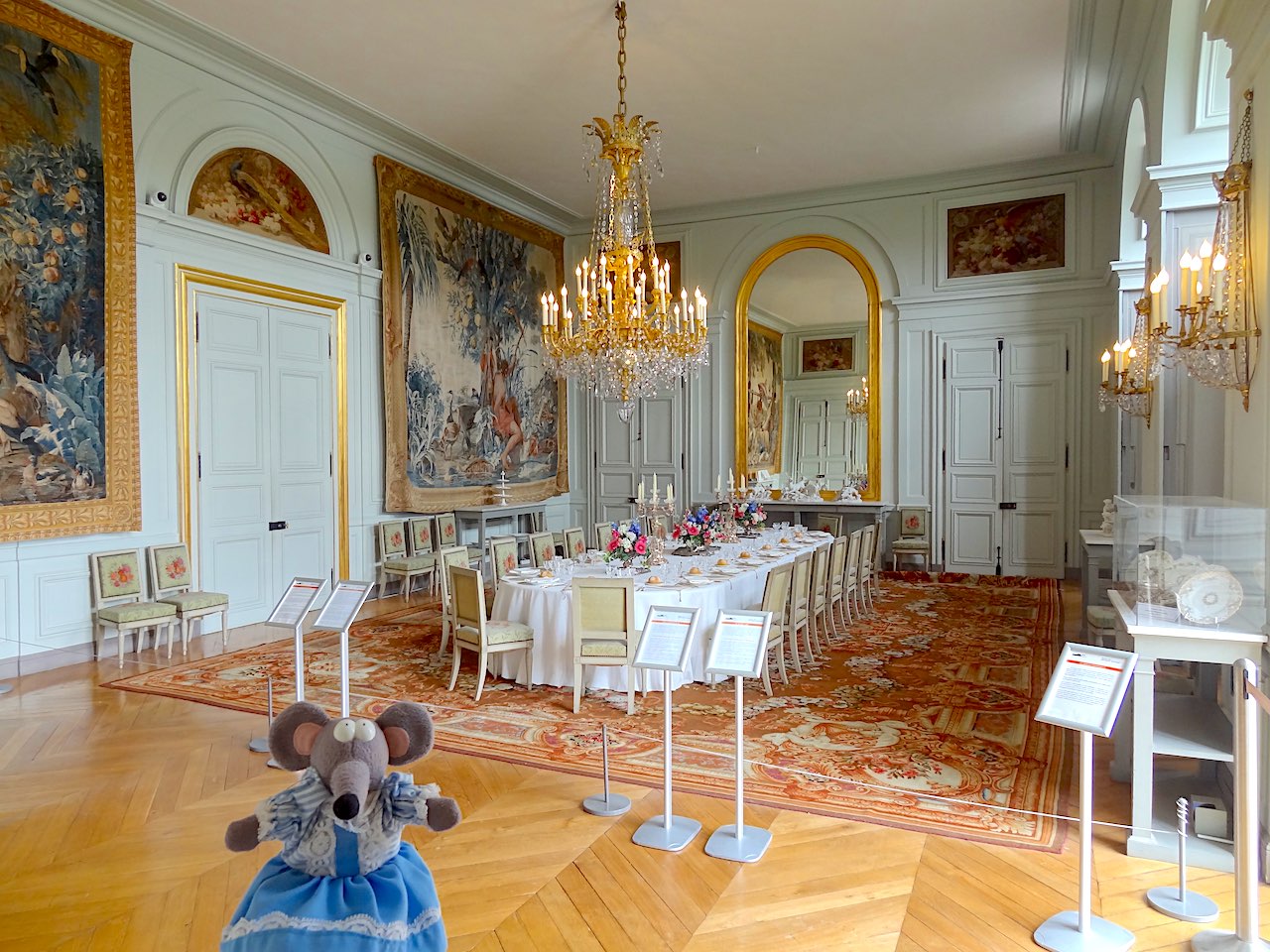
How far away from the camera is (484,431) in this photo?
11.5 metres

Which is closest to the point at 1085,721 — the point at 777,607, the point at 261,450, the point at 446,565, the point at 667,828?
the point at 667,828

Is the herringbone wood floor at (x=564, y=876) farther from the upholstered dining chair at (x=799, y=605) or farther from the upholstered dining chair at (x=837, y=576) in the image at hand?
the upholstered dining chair at (x=837, y=576)

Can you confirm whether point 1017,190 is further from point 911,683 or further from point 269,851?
point 269,851

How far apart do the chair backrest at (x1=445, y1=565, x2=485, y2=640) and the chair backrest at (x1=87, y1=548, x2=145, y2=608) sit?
9.10ft

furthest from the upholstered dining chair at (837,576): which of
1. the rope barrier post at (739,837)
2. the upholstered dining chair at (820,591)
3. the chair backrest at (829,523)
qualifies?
the rope barrier post at (739,837)

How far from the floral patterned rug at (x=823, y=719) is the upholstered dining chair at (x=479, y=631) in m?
0.19

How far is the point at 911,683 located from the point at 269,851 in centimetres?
433

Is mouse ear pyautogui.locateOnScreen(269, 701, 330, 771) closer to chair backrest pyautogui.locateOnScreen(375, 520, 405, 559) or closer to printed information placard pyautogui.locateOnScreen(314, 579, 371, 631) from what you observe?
printed information placard pyautogui.locateOnScreen(314, 579, 371, 631)

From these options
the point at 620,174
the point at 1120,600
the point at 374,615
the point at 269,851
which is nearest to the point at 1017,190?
the point at 620,174

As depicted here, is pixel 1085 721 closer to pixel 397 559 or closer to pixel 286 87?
pixel 397 559

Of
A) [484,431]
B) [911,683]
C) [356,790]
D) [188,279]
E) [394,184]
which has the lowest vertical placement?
[911,683]

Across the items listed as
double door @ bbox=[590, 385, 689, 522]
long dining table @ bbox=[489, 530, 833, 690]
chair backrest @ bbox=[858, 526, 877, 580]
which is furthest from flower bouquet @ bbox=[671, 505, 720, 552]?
double door @ bbox=[590, 385, 689, 522]

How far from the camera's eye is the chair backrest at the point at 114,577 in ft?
22.1

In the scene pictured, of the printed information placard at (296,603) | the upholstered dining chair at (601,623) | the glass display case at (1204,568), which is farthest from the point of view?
the upholstered dining chair at (601,623)
